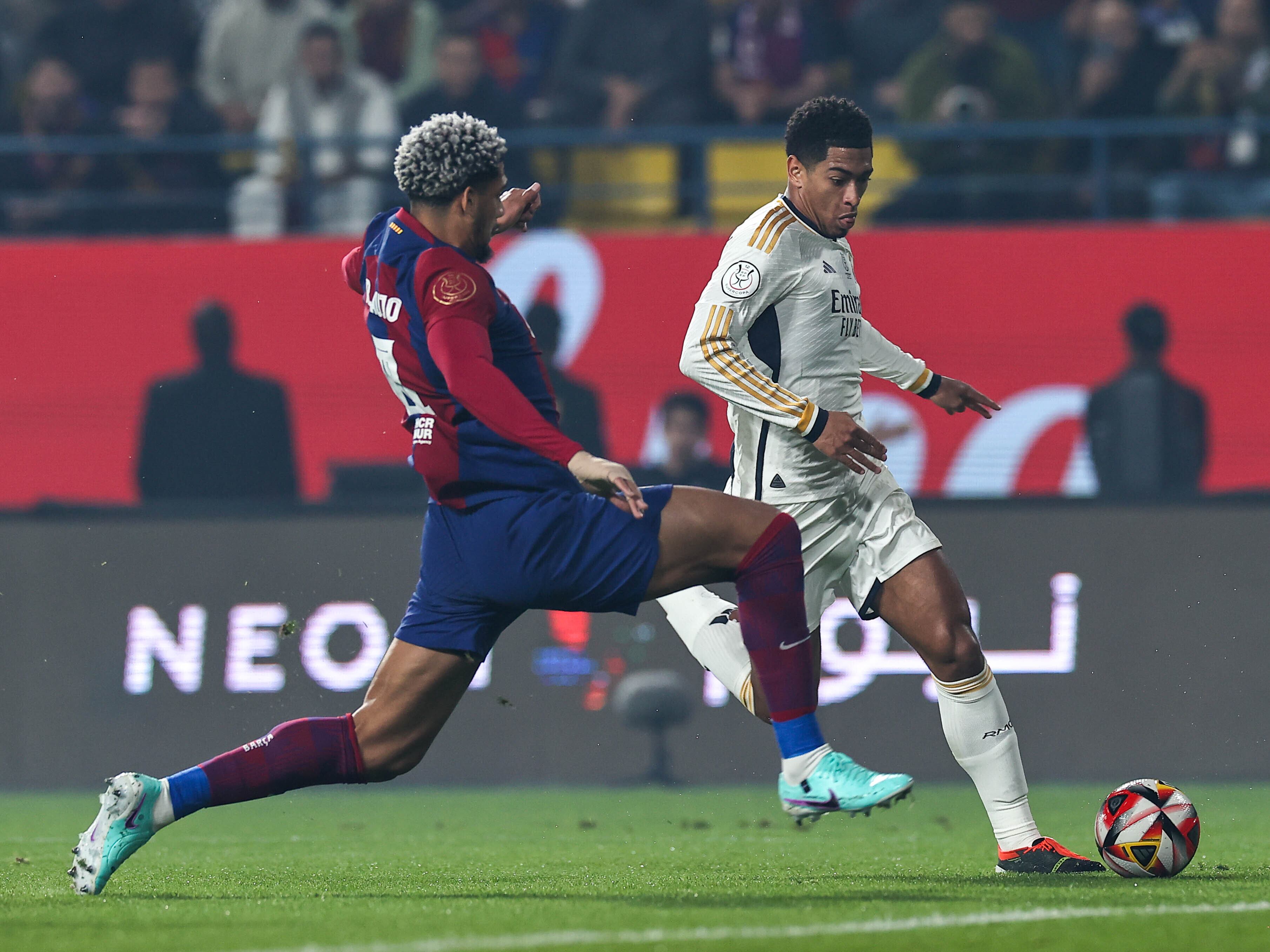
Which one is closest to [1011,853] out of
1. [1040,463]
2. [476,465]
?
[476,465]

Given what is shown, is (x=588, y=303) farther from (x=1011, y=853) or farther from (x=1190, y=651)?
(x=1011, y=853)

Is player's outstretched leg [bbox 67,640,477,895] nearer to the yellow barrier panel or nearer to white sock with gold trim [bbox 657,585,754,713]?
white sock with gold trim [bbox 657,585,754,713]

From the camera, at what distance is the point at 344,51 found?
14.4 metres

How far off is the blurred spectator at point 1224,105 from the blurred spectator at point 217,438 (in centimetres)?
603

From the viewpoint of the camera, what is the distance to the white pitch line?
4574 mm

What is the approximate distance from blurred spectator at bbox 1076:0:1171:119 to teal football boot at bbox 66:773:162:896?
32.5 feet

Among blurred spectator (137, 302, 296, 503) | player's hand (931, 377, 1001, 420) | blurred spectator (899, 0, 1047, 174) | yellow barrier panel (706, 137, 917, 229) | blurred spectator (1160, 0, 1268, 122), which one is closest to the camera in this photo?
player's hand (931, 377, 1001, 420)

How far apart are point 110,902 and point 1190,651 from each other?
6.33m

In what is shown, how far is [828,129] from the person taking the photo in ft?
20.9

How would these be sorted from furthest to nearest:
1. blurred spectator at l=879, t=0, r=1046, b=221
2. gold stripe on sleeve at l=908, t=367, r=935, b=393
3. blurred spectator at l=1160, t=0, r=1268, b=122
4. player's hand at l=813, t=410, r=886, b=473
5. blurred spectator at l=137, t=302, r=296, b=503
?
blurred spectator at l=1160, t=0, r=1268, b=122, blurred spectator at l=879, t=0, r=1046, b=221, blurred spectator at l=137, t=302, r=296, b=503, gold stripe on sleeve at l=908, t=367, r=935, b=393, player's hand at l=813, t=410, r=886, b=473

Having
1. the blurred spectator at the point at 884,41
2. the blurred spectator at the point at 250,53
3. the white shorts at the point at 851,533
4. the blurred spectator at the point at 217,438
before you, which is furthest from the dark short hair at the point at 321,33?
the white shorts at the point at 851,533

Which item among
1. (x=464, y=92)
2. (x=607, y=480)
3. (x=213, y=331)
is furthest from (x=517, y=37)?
(x=607, y=480)

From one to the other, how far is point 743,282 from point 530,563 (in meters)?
1.38

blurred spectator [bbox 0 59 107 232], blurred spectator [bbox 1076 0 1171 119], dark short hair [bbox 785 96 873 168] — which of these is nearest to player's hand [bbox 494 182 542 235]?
dark short hair [bbox 785 96 873 168]
